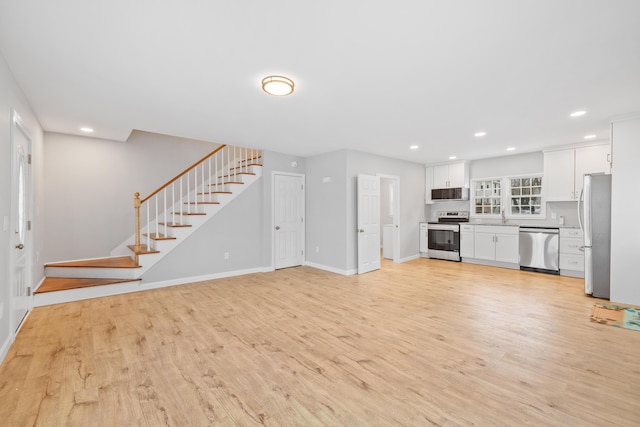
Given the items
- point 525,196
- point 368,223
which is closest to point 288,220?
point 368,223

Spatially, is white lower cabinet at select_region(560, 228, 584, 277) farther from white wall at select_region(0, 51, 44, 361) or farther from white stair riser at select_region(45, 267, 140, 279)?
white wall at select_region(0, 51, 44, 361)

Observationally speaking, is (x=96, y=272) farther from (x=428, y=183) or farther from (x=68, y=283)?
(x=428, y=183)

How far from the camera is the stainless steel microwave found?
6883 mm

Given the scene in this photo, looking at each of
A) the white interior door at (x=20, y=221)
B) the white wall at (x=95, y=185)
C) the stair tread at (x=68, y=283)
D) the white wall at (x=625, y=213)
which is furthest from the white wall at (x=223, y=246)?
the white wall at (x=625, y=213)

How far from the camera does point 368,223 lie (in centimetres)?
580

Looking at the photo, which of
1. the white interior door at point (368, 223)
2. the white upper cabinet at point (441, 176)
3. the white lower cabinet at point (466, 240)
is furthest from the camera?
the white upper cabinet at point (441, 176)

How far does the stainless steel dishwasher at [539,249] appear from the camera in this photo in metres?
5.49

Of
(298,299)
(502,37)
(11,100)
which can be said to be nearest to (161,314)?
(298,299)

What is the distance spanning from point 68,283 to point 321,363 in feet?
13.7

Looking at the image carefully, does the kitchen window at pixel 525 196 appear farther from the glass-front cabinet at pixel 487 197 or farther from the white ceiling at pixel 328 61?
the white ceiling at pixel 328 61

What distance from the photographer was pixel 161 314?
136 inches

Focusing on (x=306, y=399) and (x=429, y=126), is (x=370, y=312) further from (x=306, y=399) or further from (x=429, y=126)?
(x=429, y=126)

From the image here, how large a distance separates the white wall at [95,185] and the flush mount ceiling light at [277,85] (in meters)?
4.18

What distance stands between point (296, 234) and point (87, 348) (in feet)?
13.5
